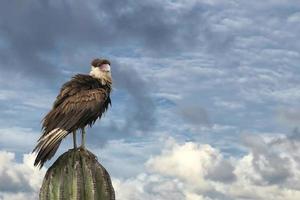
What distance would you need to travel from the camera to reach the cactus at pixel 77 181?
8.58 metres

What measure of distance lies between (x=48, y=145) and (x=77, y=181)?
2053mm

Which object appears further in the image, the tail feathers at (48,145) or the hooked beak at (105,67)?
the hooked beak at (105,67)

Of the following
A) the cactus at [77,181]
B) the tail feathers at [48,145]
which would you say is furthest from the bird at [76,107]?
the cactus at [77,181]

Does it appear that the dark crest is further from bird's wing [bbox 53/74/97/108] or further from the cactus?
the cactus

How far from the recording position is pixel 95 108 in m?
12.8

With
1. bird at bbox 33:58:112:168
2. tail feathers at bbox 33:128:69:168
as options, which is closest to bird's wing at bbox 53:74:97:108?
bird at bbox 33:58:112:168

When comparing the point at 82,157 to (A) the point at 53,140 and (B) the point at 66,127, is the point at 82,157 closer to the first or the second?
(A) the point at 53,140

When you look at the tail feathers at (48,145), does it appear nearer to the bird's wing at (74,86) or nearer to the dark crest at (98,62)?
the bird's wing at (74,86)

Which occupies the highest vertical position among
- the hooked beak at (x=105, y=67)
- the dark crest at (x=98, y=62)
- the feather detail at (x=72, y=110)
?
the dark crest at (x=98, y=62)

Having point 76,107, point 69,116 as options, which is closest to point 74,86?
point 76,107

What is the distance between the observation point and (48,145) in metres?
10.4

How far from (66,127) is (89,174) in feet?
9.19

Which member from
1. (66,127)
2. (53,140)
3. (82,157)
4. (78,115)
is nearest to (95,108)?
(78,115)

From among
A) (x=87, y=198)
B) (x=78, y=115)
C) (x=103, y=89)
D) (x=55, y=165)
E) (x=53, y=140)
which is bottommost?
(x=87, y=198)
